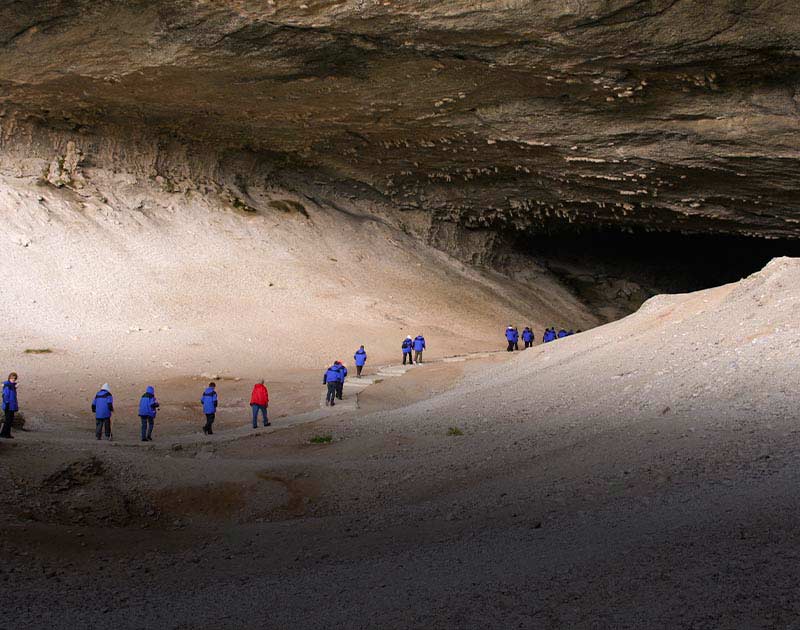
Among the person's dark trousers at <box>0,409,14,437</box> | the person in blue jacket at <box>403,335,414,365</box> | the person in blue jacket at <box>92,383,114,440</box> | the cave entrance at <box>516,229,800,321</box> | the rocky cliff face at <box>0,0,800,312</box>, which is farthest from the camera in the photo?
the cave entrance at <box>516,229,800,321</box>

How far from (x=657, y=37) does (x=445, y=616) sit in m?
18.8

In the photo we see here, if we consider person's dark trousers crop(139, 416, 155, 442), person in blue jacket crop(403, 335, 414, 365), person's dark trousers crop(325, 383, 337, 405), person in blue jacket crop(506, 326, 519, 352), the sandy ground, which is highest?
person in blue jacket crop(506, 326, 519, 352)

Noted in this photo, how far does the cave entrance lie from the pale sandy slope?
6536 mm

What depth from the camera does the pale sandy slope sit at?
2291cm

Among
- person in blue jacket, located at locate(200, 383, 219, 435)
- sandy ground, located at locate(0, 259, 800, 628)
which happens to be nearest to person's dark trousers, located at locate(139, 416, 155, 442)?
sandy ground, located at locate(0, 259, 800, 628)

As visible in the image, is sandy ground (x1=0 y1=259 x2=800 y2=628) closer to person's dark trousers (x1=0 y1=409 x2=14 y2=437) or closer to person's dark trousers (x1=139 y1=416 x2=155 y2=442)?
person's dark trousers (x1=139 y1=416 x2=155 y2=442)

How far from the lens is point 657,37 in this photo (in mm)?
20312

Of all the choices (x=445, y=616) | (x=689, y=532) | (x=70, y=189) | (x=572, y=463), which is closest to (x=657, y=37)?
(x=572, y=463)

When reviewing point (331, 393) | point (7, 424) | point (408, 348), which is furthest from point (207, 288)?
point (7, 424)

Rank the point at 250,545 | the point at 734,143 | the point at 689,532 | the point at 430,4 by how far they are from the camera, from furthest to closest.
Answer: the point at 734,143, the point at 430,4, the point at 250,545, the point at 689,532

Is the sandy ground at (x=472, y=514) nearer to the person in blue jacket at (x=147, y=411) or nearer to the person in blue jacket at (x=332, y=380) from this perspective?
the person in blue jacket at (x=147, y=411)

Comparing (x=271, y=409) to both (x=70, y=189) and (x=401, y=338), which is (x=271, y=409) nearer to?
(x=401, y=338)

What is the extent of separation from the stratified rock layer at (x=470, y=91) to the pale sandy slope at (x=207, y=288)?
95.1 inches

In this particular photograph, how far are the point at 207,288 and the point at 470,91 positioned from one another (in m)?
10.9
